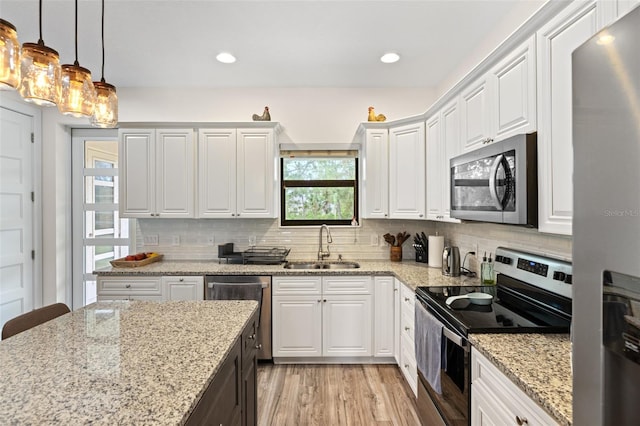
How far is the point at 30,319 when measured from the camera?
163 cm

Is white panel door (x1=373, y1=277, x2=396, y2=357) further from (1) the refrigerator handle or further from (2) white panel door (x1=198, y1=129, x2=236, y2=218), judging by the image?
(2) white panel door (x1=198, y1=129, x2=236, y2=218)

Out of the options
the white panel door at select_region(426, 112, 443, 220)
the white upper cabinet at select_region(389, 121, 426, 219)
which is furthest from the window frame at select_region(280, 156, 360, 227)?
the white panel door at select_region(426, 112, 443, 220)

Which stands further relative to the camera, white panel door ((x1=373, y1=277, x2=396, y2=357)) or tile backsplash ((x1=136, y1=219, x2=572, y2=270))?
tile backsplash ((x1=136, y1=219, x2=572, y2=270))

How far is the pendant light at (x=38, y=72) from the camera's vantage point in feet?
4.05

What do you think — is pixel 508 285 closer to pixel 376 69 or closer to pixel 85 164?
pixel 376 69

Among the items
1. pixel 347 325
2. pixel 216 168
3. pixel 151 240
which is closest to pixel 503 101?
pixel 347 325

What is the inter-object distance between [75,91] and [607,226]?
6.25 ft

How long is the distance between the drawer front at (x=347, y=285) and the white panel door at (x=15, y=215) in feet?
10.7

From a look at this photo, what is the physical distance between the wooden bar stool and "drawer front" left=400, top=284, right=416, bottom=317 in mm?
2224

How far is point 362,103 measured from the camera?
364 centimetres

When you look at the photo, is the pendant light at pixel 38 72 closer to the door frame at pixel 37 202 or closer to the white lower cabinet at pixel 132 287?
the white lower cabinet at pixel 132 287

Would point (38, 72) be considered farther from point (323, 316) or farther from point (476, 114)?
point (323, 316)

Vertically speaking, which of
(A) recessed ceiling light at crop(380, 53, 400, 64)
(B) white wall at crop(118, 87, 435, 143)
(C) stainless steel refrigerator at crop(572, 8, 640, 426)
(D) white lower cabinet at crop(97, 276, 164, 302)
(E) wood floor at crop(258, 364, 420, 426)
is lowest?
(E) wood floor at crop(258, 364, 420, 426)

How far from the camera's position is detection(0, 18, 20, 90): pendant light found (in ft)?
3.65
